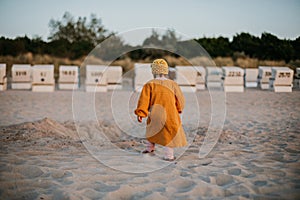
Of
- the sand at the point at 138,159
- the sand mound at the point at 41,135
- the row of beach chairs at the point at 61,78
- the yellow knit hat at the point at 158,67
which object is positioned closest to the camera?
the sand at the point at 138,159

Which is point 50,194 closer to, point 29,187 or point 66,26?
point 29,187

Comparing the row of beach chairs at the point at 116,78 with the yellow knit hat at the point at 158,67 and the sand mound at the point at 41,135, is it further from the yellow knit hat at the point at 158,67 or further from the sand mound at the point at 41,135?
the yellow knit hat at the point at 158,67

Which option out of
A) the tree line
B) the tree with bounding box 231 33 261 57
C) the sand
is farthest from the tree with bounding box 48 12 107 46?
the sand

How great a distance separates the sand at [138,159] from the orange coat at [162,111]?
30cm

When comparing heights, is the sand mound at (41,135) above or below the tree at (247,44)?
below

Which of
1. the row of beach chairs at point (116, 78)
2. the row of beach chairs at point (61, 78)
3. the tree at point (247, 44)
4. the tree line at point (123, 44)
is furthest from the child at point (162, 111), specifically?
the tree at point (247, 44)

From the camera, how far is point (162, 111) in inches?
182

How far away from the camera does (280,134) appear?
6.31 m

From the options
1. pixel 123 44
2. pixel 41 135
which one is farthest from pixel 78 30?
pixel 41 135

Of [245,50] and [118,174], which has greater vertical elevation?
[245,50]

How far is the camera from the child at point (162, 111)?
4598 mm

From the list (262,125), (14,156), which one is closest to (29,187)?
(14,156)

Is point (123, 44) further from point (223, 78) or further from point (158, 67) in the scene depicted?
point (158, 67)

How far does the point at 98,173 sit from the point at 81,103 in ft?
23.0
